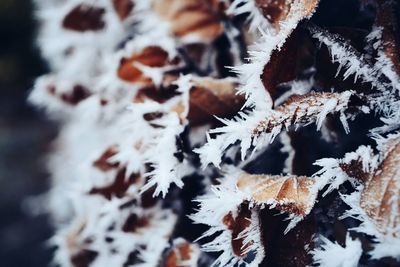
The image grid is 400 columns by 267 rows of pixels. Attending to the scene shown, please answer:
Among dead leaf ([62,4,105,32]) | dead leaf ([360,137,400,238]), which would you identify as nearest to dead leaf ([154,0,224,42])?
dead leaf ([62,4,105,32])

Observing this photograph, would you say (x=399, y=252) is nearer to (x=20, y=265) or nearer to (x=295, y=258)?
(x=295, y=258)

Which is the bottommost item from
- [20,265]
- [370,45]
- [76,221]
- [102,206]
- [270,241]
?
[20,265]

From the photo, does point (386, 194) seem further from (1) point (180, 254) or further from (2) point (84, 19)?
(2) point (84, 19)

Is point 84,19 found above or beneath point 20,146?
above

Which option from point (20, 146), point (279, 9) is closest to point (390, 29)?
point (279, 9)

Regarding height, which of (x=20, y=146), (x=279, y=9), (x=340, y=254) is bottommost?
(x=20, y=146)

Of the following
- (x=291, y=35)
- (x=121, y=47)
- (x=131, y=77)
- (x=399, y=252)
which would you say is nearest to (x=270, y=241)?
(x=399, y=252)

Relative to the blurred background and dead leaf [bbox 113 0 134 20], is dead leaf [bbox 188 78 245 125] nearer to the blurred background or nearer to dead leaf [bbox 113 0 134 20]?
dead leaf [bbox 113 0 134 20]
